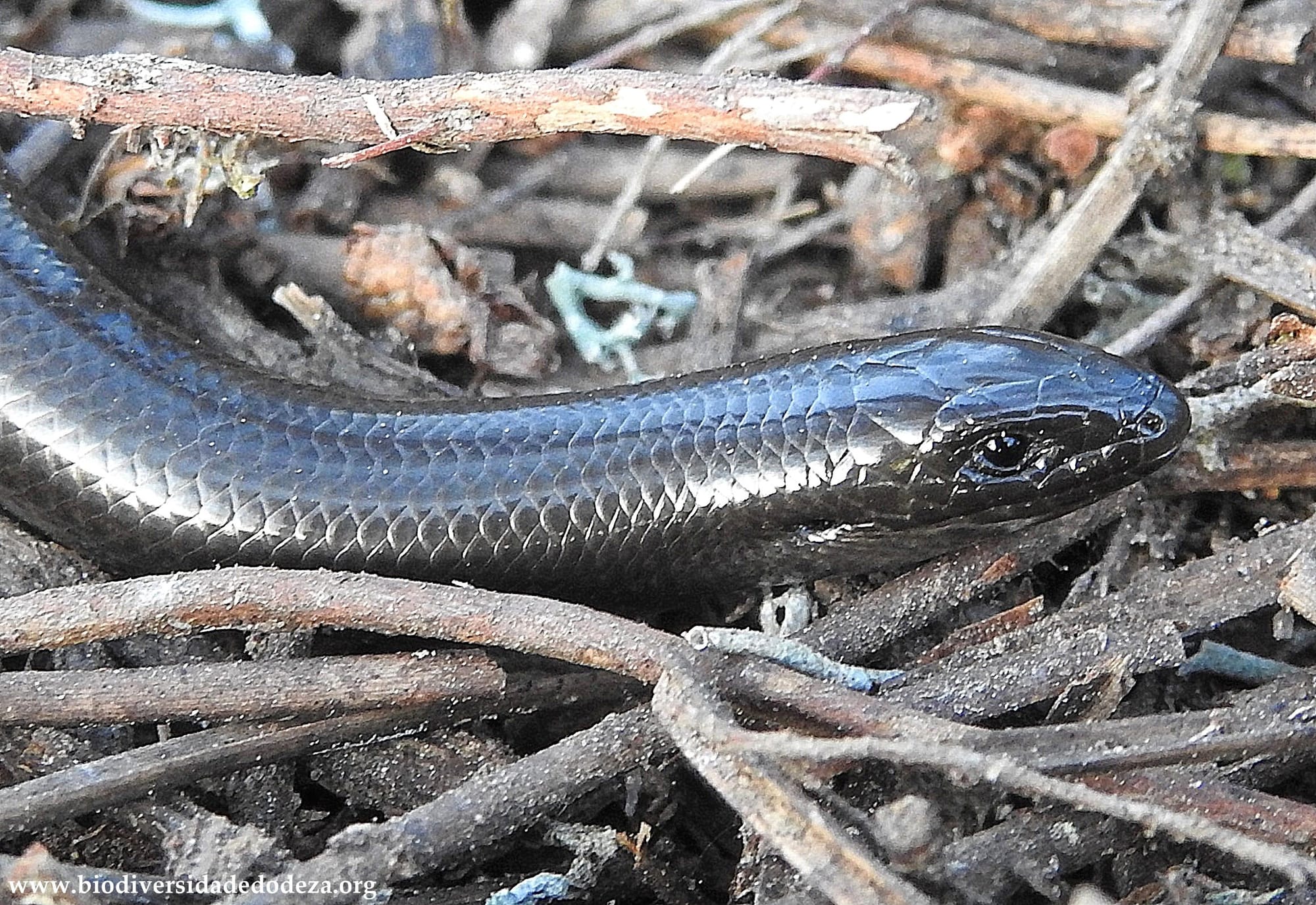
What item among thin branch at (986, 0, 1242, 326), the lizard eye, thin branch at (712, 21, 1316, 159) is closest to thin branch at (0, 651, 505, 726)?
the lizard eye

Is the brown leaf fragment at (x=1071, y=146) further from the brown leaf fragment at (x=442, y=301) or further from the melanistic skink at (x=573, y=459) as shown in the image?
the brown leaf fragment at (x=442, y=301)

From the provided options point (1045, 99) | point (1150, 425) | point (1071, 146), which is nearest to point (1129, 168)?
point (1071, 146)

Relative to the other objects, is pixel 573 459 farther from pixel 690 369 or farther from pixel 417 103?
pixel 417 103

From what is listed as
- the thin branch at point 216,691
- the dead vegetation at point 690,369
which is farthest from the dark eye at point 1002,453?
the thin branch at point 216,691

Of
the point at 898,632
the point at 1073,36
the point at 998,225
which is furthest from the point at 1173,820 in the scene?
the point at 1073,36

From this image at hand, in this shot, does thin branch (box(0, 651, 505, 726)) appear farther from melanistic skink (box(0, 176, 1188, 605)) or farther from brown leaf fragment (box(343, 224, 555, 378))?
brown leaf fragment (box(343, 224, 555, 378))

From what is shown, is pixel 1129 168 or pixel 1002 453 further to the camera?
pixel 1129 168
